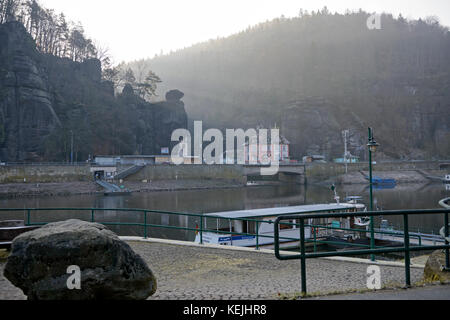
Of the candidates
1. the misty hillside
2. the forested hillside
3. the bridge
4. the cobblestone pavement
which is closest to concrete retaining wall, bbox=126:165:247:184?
the bridge

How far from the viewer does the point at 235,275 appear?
8.16 m

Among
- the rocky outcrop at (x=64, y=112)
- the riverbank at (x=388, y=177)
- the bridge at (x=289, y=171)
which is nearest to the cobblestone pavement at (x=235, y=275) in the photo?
the rocky outcrop at (x=64, y=112)

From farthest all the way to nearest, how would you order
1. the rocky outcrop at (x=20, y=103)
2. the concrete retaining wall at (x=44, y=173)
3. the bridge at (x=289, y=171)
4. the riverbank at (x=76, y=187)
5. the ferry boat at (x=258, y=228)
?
the bridge at (x=289, y=171)
the rocky outcrop at (x=20, y=103)
the concrete retaining wall at (x=44, y=173)
the riverbank at (x=76, y=187)
the ferry boat at (x=258, y=228)

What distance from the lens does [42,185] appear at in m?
60.4

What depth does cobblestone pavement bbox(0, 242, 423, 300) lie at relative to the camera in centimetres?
665

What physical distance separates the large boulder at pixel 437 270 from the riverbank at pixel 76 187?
5914 cm

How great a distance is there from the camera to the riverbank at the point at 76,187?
56.8 meters

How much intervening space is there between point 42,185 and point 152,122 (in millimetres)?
44413

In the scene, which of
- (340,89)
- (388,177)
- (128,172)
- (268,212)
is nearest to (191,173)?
(128,172)

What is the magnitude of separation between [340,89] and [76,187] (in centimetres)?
12756

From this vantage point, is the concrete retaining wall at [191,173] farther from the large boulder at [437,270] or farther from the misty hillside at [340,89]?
the large boulder at [437,270]

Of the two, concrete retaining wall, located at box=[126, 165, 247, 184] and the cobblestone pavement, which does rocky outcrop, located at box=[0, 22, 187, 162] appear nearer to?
concrete retaining wall, located at box=[126, 165, 247, 184]

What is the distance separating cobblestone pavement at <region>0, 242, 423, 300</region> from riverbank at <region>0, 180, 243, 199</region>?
54.0 m

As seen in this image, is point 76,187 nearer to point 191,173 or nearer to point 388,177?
point 191,173
